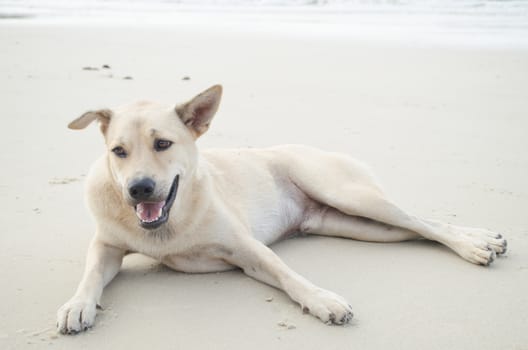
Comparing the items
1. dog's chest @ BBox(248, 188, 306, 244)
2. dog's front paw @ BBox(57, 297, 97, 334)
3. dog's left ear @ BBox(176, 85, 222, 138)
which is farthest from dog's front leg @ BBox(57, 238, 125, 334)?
dog's chest @ BBox(248, 188, 306, 244)

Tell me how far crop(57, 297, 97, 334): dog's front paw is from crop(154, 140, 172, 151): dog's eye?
34.1 inches

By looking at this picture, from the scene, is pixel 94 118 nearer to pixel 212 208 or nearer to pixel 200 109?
pixel 200 109

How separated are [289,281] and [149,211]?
82cm

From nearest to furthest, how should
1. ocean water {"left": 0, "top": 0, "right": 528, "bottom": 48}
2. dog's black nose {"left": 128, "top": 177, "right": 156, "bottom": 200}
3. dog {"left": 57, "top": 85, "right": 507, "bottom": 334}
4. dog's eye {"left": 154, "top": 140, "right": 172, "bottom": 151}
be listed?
dog's black nose {"left": 128, "top": 177, "right": 156, "bottom": 200} < dog {"left": 57, "top": 85, "right": 507, "bottom": 334} < dog's eye {"left": 154, "top": 140, "right": 172, "bottom": 151} < ocean water {"left": 0, "top": 0, "right": 528, "bottom": 48}

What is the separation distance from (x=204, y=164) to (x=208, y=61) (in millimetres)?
6448

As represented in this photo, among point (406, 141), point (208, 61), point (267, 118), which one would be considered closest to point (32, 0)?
point (208, 61)

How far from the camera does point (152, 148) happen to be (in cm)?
318

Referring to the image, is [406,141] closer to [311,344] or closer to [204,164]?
[204,164]

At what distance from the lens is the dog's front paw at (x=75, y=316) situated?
2744 millimetres

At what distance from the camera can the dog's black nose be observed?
2967mm

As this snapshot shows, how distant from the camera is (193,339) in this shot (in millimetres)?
2719

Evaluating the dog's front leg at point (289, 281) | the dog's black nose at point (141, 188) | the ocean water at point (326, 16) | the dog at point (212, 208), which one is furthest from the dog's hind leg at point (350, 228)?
the ocean water at point (326, 16)

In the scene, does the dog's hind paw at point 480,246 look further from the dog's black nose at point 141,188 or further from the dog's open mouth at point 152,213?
the dog's black nose at point 141,188

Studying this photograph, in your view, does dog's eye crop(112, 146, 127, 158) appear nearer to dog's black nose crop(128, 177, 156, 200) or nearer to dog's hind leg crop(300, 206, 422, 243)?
dog's black nose crop(128, 177, 156, 200)
